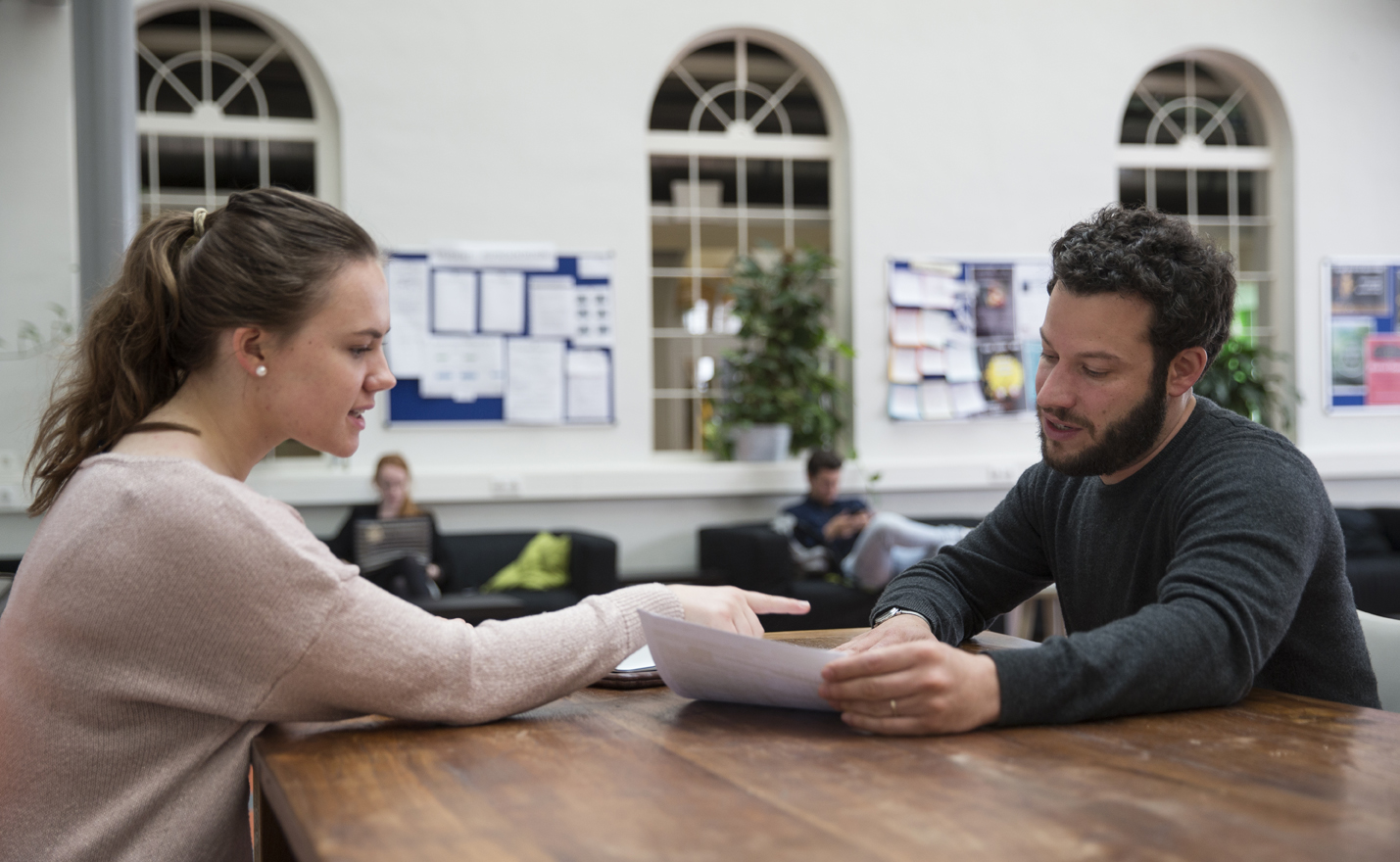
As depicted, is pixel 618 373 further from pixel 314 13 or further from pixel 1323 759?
pixel 1323 759

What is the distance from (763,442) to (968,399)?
4.17 ft

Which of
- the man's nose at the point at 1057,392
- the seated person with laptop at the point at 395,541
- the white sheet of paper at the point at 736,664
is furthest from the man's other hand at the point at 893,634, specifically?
the seated person with laptop at the point at 395,541

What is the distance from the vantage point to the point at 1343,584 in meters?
1.39

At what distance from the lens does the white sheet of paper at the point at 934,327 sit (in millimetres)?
6262

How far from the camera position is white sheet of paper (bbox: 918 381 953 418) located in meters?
6.25

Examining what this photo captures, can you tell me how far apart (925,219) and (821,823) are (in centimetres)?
573

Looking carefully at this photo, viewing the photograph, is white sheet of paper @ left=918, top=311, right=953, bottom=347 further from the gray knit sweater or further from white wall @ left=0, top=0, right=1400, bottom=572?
the gray knit sweater

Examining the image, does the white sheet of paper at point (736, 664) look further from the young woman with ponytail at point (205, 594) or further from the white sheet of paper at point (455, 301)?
the white sheet of paper at point (455, 301)

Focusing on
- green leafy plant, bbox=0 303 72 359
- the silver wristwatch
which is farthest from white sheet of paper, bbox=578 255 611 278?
the silver wristwatch

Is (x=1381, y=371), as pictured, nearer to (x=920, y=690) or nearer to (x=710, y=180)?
(x=710, y=180)

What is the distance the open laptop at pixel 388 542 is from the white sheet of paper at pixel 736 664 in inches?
157

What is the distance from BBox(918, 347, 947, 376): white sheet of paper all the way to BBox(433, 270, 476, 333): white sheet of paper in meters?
2.43

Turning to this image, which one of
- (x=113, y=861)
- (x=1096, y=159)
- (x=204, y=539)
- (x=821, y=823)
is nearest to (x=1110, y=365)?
(x=821, y=823)

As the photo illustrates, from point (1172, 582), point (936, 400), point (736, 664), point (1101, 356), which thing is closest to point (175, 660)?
point (736, 664)
